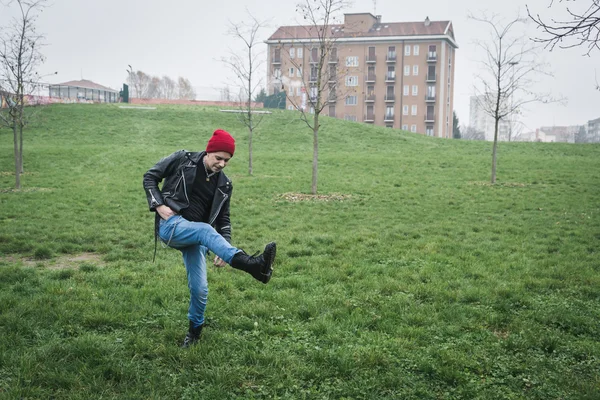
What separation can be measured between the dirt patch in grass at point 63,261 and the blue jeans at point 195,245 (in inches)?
164

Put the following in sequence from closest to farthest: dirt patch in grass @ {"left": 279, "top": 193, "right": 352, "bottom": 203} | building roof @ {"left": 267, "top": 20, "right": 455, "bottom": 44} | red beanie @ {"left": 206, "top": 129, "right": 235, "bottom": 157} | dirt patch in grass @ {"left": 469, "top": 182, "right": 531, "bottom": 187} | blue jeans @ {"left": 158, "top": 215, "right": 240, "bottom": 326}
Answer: blue jeans @ {"left": 158, "top": 215, "right": 240, "bottom": 326} → red beanie @ {"left": 206, "top": 129, "right": 235, "bottom": 157} → dirt patch in grass @ {"left": 279, "top": 193, "right": 352, "bottom": 203} → dirt patch in grass @ {"left": 469, "top": 182, "right": 531, "bottom": 187} → building roof @ {"left": 267, "top": 20, "right": 455, "bottom": 44}

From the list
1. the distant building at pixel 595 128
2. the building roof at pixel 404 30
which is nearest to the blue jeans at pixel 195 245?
the building roof at pixel 404 30

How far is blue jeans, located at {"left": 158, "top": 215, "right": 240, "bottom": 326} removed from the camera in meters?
4.34

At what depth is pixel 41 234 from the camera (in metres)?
10.6

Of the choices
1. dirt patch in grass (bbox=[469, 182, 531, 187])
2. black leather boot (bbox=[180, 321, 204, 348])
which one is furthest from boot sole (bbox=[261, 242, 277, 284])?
dirt patch in grass (bbox=[469, 182, 531, 187])

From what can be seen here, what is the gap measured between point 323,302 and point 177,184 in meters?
2.65

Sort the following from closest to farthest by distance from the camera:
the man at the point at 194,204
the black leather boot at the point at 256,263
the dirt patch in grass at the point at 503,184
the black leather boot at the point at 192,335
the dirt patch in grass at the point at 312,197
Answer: the black leather boot at the point at 256,263 < the man at the point at 194,204 < the black leather boot at the point at 192,335 < the dirt patch in grass at the point at 312,197 < the dirt patch in grass at the point at 503,184

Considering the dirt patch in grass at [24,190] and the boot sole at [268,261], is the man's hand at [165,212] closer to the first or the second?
the boot sole at [268,261]

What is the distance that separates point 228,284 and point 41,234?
569 cm

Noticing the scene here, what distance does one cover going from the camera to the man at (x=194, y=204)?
454 centimetres

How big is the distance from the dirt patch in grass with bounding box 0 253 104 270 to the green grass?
71 mm

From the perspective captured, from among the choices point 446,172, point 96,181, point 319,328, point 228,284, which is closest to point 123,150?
point 96,181

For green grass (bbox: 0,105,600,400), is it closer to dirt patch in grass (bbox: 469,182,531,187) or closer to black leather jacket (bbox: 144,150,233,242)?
black leather jacket (bbox: 144,150,233,242)

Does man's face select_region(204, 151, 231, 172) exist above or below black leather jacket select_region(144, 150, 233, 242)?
above
